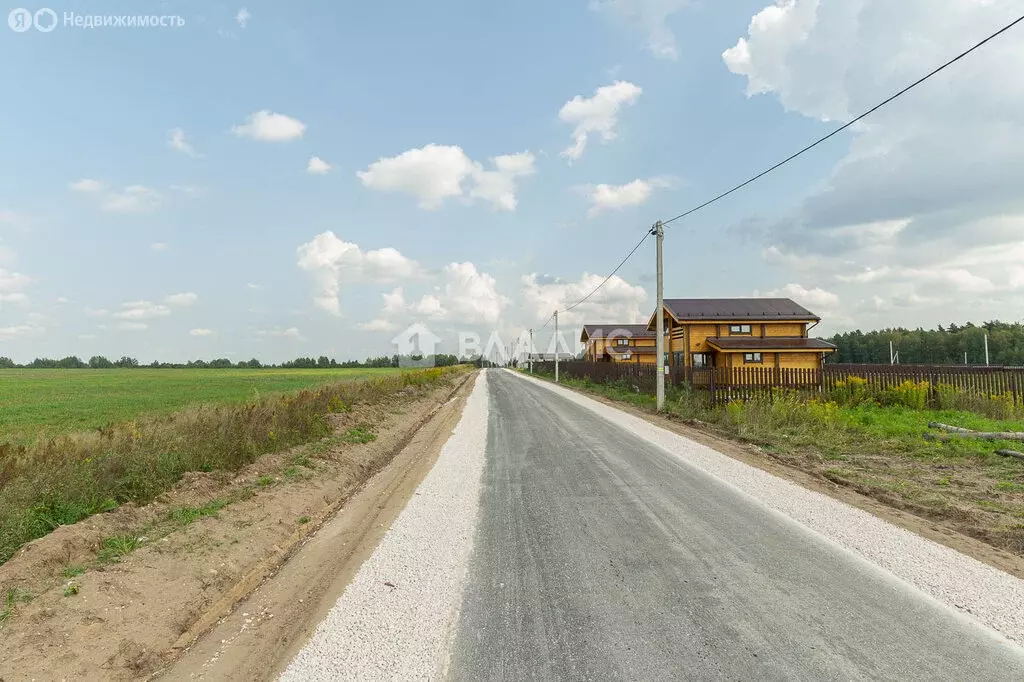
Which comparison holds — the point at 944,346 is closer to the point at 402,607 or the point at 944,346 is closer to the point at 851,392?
the point at 851,392

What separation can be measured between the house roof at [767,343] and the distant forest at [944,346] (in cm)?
3659

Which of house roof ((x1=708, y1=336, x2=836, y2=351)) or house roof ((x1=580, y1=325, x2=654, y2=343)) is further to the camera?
house roof ((x1=580, y1=325, x2=654, y2=343))

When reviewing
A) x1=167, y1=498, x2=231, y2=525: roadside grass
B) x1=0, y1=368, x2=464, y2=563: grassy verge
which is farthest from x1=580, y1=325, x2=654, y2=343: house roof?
x1=167, y1=498, x2=231, y2=525: roadside grass

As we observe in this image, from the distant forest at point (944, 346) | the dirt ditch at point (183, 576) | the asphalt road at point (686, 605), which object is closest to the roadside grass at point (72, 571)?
the dirt ditch at point (183, 576)

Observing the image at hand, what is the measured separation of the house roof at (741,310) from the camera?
33.5m

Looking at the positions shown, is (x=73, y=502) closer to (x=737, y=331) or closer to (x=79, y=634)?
(x=79, y=634)

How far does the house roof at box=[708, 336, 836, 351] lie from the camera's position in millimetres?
31984

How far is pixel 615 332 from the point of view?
6009 cm

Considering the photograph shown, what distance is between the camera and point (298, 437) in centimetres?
1004

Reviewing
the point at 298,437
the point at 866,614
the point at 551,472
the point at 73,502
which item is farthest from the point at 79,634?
the point at 298,437

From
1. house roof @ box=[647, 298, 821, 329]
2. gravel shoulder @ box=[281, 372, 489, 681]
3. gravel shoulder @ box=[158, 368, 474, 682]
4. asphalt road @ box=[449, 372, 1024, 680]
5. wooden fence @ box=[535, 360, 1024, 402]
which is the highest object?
house roof @ box=[647, 298, 821, 329]

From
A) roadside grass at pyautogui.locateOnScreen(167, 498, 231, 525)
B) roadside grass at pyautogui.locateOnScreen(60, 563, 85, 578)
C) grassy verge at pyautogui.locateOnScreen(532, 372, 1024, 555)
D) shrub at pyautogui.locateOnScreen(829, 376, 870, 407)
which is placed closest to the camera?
roadside grass at pyautogui.locateOnScreen(60, 563, 85, 578)

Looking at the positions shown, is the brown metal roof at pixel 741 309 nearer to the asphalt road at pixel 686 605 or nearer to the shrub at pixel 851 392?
the shrub at pixel 851 392

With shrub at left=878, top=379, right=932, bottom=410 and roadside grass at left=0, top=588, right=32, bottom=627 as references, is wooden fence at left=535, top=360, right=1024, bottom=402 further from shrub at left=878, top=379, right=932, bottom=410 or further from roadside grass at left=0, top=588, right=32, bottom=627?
roadside grass at left=0, top=588, right=32, bottom=627
